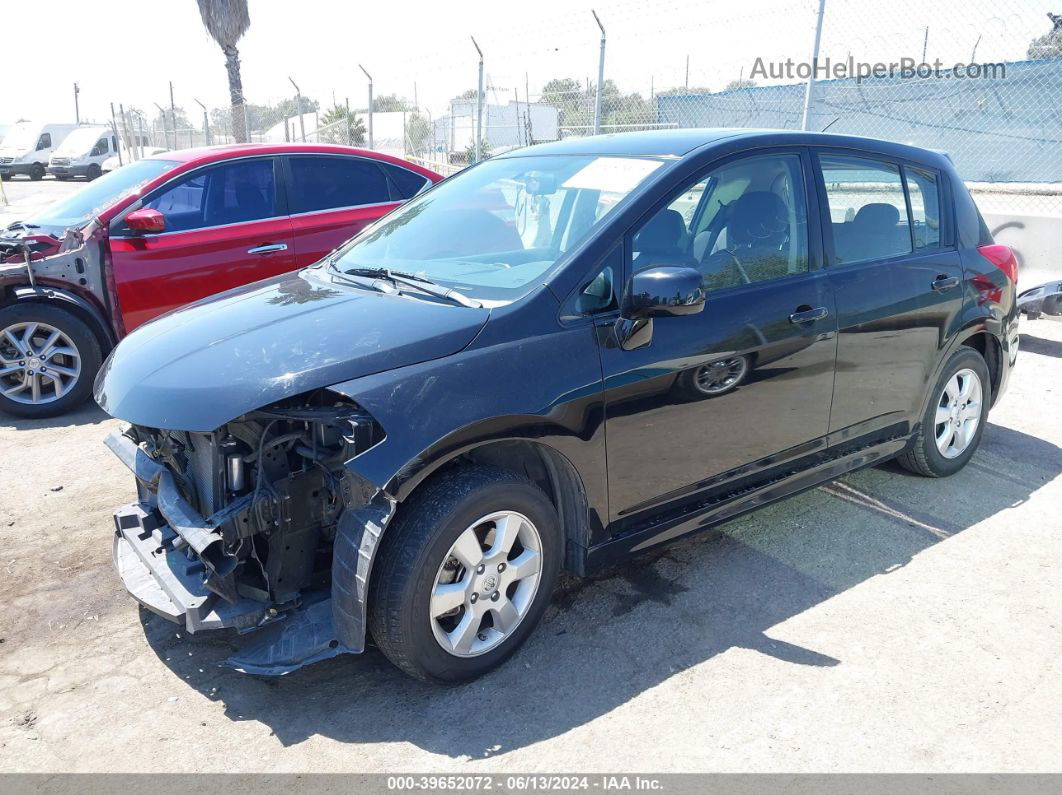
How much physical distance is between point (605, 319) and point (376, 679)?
154 cm

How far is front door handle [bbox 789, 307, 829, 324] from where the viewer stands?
141 inches

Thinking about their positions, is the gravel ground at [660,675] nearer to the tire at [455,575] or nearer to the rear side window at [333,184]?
the tire at [455,575]

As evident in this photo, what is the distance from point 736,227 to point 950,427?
6.66ft

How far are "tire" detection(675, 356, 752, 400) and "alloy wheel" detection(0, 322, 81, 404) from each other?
463 centimetres

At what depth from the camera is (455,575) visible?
2.87 m

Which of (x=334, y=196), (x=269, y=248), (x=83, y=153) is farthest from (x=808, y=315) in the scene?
(x=83, y=153)

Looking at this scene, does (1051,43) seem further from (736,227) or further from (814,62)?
(736,227)

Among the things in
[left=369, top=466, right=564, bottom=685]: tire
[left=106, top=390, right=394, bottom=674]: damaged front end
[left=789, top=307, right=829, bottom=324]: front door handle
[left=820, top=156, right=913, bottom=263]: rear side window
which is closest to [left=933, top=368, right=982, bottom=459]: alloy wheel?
[left=820, top=156, right=913, bottom=263]: rear side window

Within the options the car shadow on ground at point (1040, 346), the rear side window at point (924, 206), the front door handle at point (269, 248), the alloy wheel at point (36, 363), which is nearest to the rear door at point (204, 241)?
the front door handle at point (269, 248)

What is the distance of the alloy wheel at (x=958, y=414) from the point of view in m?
4.60
